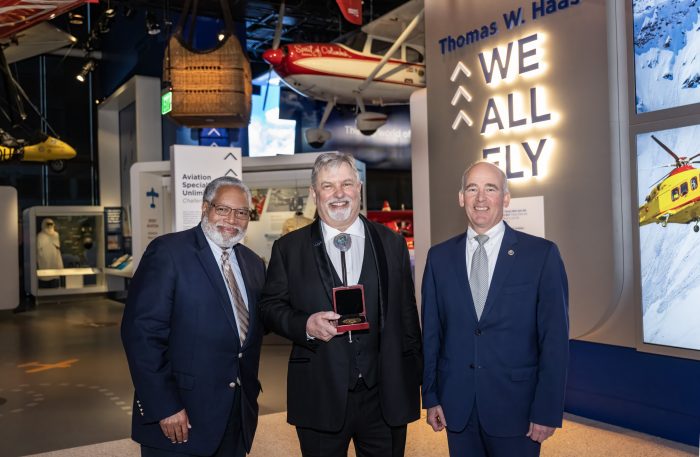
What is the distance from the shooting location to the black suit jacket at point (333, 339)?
219 centimetres

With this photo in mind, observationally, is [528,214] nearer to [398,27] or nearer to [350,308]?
[350,308]

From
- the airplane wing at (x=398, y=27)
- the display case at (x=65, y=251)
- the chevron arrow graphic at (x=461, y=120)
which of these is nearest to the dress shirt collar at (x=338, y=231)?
the chevron arrow graphic at (x=461, y=120)

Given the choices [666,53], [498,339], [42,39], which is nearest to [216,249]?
[498,339]

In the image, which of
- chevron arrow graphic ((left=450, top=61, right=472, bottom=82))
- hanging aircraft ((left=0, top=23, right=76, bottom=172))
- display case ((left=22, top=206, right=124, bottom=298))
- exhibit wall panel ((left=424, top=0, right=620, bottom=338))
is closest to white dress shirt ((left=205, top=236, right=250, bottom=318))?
exhibit wall panel ((left=424, top=0, right=620, bottom=338))

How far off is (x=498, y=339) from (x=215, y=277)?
108 cm

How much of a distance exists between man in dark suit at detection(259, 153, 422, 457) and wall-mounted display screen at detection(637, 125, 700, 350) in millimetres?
2391

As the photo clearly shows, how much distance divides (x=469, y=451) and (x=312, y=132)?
11676mm

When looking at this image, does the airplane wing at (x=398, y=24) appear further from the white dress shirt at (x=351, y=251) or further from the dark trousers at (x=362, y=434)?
the dark trousers at (x=362, y=434)

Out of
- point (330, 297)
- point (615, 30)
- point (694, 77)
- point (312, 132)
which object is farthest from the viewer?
point (312, 132)

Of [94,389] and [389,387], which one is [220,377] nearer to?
[389,387]

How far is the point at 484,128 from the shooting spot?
5031 millimetres

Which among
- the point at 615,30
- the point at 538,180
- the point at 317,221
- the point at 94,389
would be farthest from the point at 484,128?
the point at 94,389

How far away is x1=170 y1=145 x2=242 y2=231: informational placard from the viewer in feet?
16.5

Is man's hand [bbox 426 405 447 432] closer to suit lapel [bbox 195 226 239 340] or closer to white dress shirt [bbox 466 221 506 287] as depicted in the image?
white dress shirt [bbox 466 221 506 287]
